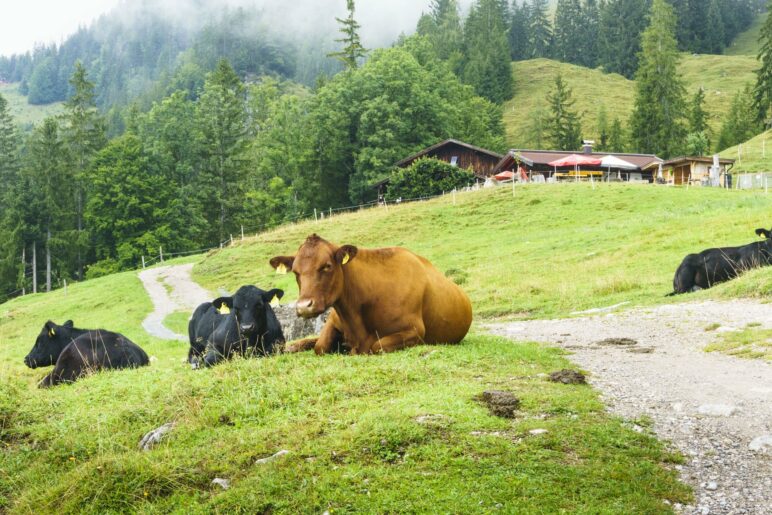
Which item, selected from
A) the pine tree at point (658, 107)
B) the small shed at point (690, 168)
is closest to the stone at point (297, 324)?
the small shed at point (690, 168)

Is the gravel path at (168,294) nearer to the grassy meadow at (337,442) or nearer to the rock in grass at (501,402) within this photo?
the grassy meadow at (337,442)

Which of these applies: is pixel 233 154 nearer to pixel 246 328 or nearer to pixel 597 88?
pixel 246 328

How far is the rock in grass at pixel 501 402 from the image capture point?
7.20 meters

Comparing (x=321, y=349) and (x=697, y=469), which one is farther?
(x=321, y=349)

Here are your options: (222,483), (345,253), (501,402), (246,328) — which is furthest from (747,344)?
(222,483)

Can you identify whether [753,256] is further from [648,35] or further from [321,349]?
[648,35]

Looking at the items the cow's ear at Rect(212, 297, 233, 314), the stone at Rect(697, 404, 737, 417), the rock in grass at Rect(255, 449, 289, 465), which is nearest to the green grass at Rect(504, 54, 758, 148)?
the cow's ear at Rect(212, 297, 233, 314)

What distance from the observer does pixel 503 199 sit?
187 ft

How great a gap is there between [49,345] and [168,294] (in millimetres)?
33593

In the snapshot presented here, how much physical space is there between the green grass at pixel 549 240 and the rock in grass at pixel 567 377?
981cm

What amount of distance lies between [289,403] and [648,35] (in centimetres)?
12074

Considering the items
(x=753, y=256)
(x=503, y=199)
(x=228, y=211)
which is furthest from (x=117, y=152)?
(x=753, y=256)

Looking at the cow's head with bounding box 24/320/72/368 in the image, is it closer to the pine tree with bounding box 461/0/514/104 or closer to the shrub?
the shrub

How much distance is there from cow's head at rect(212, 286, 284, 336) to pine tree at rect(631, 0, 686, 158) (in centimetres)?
10505
